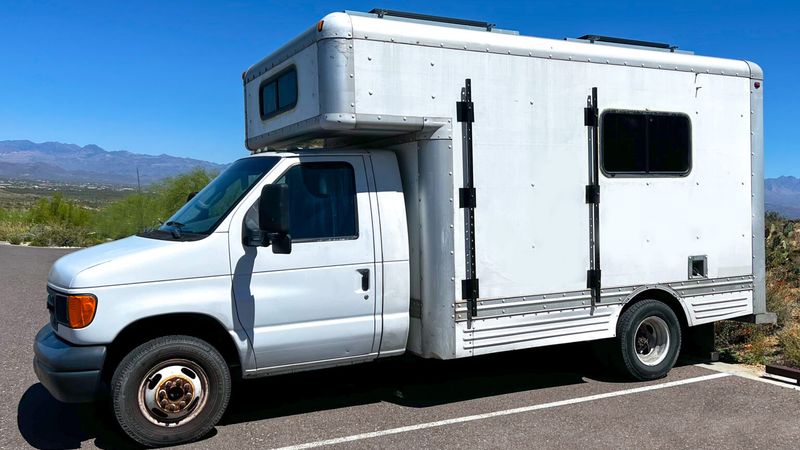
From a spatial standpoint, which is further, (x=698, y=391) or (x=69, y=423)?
(x=698, y=391)

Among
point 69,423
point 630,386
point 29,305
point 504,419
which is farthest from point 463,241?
point 29,305

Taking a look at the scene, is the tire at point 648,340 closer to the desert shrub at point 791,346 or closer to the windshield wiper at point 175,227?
the desert shrub at point 791,346

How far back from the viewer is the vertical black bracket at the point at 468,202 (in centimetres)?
595

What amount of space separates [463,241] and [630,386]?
229cm

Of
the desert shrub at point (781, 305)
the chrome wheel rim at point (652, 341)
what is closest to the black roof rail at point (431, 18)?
the chrome wheel rim at point (652, 341)

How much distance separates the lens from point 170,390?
205 inches

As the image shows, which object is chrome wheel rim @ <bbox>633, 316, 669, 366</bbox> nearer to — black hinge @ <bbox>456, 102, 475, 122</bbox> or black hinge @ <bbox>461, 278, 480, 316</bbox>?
black hinge @ <bbox>461, 278, 480, 316</bbox>

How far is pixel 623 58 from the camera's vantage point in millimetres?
6688

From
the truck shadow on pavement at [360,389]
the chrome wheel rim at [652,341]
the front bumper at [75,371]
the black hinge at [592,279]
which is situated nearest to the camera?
the front bumper at [75,371]

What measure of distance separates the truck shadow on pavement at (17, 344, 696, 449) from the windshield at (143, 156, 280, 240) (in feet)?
5.12

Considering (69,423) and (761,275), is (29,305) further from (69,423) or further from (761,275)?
(761,275)

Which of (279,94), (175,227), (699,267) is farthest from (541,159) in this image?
(175,227)

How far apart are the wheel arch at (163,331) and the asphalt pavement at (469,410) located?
0.67 m

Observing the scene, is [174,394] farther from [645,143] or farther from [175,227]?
[645,143]
